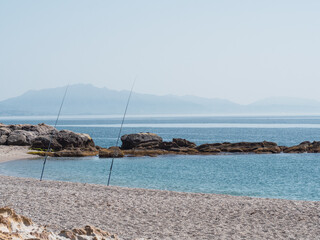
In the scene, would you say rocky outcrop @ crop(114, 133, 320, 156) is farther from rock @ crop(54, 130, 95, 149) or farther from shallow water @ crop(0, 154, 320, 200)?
rock @ crop(54, 130, 95, 149)

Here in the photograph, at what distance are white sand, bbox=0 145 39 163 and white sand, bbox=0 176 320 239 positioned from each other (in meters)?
22.3

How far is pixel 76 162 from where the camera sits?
3856 centimetres

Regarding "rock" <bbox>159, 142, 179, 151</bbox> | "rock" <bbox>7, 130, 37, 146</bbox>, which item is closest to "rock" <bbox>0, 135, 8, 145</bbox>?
"rock" <bbox>7, 130, 37, 146</bbox>

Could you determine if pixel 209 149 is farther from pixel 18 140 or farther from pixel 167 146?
pixel 18 140

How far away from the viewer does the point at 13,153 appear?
41.4 meters

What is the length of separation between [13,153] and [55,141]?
488cm

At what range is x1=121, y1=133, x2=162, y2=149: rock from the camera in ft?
156

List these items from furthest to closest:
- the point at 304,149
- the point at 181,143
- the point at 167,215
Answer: the point at 304,149 < the point at 181,143 < the point at 167,215

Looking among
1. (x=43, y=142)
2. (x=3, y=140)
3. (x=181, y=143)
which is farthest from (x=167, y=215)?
(x=3, y=140)

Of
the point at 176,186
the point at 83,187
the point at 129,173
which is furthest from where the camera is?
the point at 129,173

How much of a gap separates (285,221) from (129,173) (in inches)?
775

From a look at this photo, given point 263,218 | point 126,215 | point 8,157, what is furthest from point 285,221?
point 8,157

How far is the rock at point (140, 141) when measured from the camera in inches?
1870

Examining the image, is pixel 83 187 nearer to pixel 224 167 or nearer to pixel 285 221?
pixel 285 221
